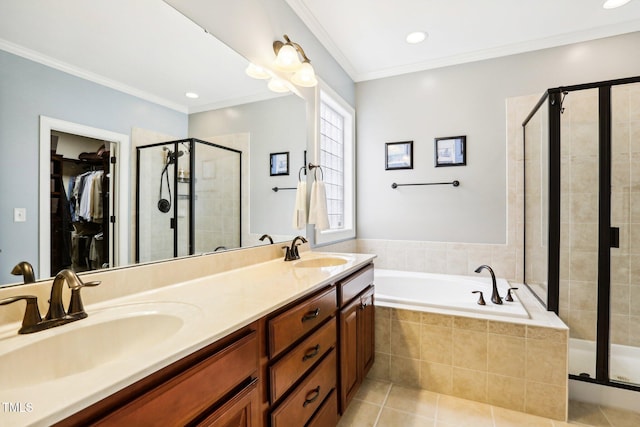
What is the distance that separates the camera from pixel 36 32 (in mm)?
852

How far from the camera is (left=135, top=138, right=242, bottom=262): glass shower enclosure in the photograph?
45.9 inches

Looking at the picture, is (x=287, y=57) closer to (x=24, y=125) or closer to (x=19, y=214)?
(x=24, y=125)

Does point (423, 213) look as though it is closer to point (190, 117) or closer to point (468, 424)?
point (468, 424)

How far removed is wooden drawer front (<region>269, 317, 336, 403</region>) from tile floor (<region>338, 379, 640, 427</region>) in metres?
0.64

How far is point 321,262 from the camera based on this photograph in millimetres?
1942

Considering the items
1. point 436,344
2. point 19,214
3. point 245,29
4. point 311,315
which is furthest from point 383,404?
point 245,29

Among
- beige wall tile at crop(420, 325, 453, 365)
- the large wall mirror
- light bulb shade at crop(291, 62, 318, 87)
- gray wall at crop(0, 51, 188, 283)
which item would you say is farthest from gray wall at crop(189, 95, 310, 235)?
beige wall tile at crop(420, 325, 453, 365)

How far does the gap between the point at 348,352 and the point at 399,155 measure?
6.69 feet

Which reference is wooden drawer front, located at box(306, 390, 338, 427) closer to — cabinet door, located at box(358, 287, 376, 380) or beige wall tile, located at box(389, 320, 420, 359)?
cabinet door, located at box(358, 287, 376, 380)

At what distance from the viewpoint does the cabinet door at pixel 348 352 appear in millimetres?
1524

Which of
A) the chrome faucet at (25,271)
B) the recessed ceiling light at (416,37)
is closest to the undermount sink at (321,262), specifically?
the chrome faucet at (25,271)

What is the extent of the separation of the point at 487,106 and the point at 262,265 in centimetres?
246

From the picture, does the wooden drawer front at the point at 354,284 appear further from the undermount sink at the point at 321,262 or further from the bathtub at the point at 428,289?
the bathtub at the point at 428,289

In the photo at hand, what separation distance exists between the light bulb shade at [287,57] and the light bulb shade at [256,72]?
108 millimetres
